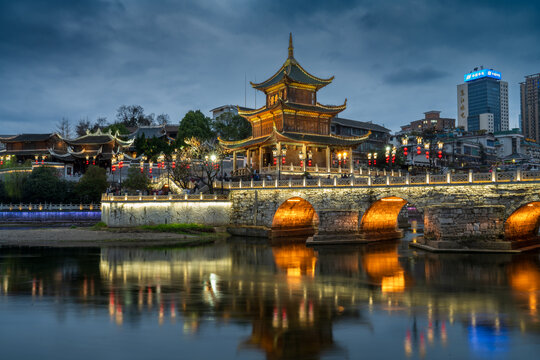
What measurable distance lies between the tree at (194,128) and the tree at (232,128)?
5.75 feet

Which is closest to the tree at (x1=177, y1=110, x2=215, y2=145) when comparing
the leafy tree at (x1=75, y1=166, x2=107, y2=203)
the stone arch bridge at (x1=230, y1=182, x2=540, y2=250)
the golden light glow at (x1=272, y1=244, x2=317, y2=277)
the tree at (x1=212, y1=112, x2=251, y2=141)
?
the tree at (x1=212, y1=112, x2=251, y2=141)

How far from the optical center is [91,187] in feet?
190

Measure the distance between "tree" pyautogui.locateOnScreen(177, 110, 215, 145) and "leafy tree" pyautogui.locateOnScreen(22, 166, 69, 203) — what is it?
17.3 metres

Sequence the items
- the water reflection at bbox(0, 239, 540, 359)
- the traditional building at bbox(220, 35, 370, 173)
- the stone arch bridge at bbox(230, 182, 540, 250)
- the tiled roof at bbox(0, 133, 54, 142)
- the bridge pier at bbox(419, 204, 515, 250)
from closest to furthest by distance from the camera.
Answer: the water reflection at bbox(0, 239, 540, 359), the bridge pier at bbox(419, 204, 515, 250), the stone arch bridge at bbox(230, 182, 540, 250), the traditional building at bbox(220, 35, 370, 173), the tiled roof at bbox(0, 133, 54, 142)

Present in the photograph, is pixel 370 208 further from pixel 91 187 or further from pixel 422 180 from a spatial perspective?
pixel 91 187

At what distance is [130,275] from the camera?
23469 mm

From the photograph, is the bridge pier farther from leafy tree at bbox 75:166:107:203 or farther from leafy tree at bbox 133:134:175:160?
leafy tree at bbox 133:134:175:160

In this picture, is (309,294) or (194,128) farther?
(194,128)

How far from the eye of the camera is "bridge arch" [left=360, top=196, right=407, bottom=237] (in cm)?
3603

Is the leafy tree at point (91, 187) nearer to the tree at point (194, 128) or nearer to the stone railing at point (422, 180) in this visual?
the tree at point (194, 128)

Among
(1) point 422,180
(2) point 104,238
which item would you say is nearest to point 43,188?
(2) point 104,238

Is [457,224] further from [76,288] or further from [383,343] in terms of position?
[76,288]

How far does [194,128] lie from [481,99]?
436 feet

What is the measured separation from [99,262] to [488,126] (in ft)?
488
